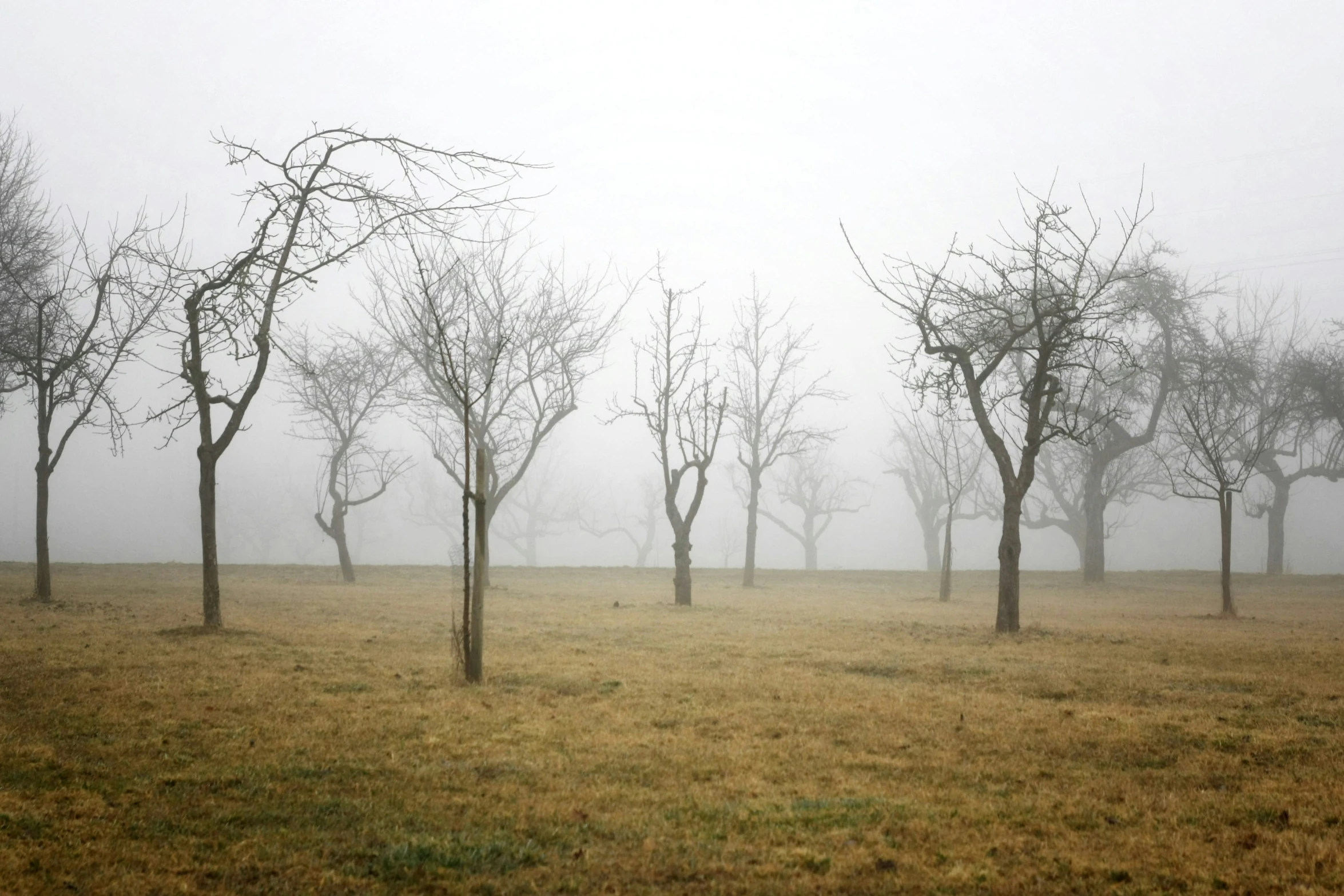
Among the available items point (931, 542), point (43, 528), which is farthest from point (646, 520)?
point (43, 528)

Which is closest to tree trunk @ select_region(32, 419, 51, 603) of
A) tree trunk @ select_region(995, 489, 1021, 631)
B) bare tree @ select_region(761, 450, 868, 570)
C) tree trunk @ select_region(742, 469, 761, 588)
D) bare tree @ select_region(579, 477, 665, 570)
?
tree trunk @ select_region(995, 489, 1021, 631)

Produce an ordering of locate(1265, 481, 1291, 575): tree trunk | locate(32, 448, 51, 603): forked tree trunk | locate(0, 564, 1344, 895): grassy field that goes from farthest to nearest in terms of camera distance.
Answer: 1. locate(1265, 481, 1291, 575): tree trunk
2. locate(32, 448, 51, 603): forked tree trunk
3. locate(0, 564, 1344, 895): grassy field

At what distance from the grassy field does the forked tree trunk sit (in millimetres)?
4302

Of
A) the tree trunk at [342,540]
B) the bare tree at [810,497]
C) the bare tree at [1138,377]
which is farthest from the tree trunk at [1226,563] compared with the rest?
the bare tree at [810,497]

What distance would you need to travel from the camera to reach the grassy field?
15.0 ft

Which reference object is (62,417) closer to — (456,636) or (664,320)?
(664,320)

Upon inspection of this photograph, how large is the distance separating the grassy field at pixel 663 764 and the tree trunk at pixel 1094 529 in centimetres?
2016

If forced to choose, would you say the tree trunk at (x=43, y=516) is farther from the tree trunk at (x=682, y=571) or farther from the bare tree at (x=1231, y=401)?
the bare tree at (x=1231, y=401)

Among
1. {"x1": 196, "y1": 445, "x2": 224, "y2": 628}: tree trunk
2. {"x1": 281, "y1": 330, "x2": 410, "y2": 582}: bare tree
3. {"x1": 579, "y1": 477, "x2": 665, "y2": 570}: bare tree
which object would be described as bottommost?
{"x1": 579, "y1": 477, "x2": 665, "y2": 570}: bare tree

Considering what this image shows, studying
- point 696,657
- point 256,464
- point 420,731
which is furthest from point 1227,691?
point 256,464

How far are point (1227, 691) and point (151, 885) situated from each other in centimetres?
959

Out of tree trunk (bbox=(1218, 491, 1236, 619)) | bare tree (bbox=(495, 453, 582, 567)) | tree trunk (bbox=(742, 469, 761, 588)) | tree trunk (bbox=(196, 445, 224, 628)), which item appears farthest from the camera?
bare tree (bbox=(495, 453, 582, 567))

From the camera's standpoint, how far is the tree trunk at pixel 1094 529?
33125 mm

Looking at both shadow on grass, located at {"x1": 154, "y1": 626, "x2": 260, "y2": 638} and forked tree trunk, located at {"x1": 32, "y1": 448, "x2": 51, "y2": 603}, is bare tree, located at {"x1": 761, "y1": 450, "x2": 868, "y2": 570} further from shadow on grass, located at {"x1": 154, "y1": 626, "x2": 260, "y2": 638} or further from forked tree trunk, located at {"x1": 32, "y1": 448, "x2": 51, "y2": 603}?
shadow on grass, located at {"x1": 154, "y1": 626, "x2": 260, "y2": 638}
